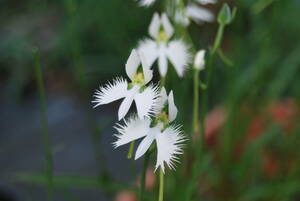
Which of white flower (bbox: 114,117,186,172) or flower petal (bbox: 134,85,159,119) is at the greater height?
flower petal (bbox: 134,85,159,119)

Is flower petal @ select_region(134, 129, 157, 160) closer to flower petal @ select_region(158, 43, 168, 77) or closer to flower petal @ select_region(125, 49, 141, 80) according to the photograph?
flower petal @ select_region(125, 49, 141, 80)

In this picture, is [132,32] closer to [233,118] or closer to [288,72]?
[288,72]

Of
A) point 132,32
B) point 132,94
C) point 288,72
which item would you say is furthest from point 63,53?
point 132,94

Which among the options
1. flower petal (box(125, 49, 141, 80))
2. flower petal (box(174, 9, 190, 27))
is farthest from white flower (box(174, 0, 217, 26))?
flower petal (box(125, 49, 141, 80))

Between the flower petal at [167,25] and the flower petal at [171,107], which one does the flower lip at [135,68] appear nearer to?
the flower petal at [171,107]

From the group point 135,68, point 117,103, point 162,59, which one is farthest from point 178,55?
point 117,103

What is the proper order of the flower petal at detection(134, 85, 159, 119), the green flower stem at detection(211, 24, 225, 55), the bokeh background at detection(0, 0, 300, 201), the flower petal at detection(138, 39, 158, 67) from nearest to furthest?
the flower petal at detection(134, 85, 159, 119)
the green flower stem at detection(211, 24, 225, 55)
the flower petal at detection(138, 39, 158, 67)
the bokeh background at detection(0, 0, 300, 201)

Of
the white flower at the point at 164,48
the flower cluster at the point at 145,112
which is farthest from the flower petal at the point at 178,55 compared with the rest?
the flower cluster at the point at 145,112
